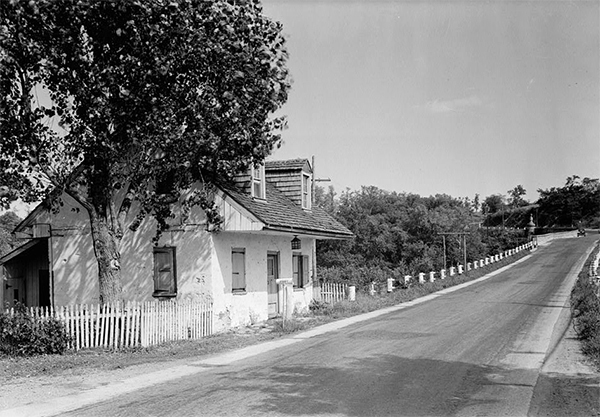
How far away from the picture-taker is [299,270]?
79.5 ft

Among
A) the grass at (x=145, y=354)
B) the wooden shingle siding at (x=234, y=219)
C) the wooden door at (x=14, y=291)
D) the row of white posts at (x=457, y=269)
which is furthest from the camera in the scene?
the row of white posts at (x=457, y=269)

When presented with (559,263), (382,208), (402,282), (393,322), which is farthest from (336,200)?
(393,322)

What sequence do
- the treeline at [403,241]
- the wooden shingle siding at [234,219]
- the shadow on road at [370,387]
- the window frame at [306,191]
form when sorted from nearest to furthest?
the shadow on road at [370,387], the wooden shingle siding at [234,219], the window frame at [306,191], the treeline at [403,241]

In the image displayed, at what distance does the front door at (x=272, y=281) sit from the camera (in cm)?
2144

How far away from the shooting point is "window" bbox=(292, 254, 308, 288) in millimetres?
23791

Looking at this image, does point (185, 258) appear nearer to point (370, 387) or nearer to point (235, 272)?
point (235, 272)

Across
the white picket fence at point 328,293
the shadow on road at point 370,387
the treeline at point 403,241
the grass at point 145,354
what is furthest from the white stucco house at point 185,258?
the treeline at point 403,241

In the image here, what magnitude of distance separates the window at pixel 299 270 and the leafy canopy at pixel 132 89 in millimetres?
8731

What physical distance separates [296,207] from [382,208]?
7253 cm

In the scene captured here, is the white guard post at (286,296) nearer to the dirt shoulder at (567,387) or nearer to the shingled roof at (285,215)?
the shingled roof at (285,215)

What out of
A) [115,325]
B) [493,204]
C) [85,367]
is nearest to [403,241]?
[115,325]

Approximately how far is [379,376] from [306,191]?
15182 millimetres

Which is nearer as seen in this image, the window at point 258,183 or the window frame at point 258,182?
the window frame at point 258,182

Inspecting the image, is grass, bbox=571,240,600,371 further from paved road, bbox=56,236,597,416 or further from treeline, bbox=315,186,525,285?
treeline, bbox=315,186,525,285
